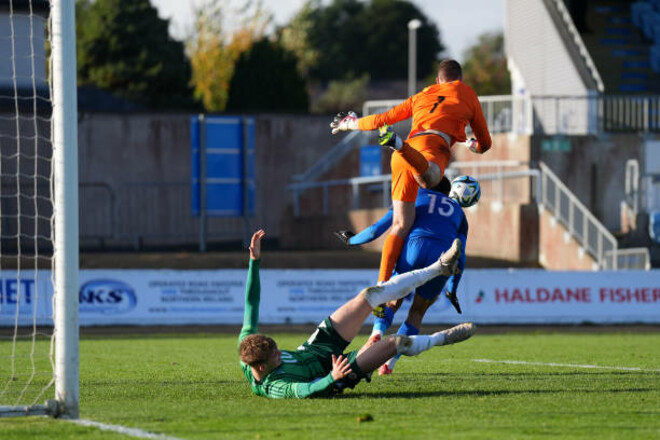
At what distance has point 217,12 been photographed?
250ft

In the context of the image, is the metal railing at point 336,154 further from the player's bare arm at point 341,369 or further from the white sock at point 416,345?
the player's bare arm at point 341,369

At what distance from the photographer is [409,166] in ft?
34.1

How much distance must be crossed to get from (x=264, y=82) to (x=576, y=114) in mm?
27040

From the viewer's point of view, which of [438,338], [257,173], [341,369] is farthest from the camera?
[257,173]

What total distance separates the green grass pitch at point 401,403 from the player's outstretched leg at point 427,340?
38cm

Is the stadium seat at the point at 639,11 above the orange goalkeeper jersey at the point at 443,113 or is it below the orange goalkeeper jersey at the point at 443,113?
above

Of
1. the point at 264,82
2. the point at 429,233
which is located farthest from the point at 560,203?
the point at 264,82

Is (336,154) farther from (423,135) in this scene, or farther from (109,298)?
(423,135)

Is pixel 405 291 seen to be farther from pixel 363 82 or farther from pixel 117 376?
pixel 363 82

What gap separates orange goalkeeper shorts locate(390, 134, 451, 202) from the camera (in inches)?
407

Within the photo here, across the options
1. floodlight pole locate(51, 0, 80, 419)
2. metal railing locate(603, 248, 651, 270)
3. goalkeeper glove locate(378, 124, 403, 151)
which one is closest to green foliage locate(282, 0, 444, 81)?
metal railing locate(603, 248, 651, 270)

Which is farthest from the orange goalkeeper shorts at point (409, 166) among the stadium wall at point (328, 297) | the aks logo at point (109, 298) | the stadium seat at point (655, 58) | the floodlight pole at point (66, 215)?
the stadium seat at point (655, 58)

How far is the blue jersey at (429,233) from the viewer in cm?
1027

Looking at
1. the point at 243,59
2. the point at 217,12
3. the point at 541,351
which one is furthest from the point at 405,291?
the point at 217,12
